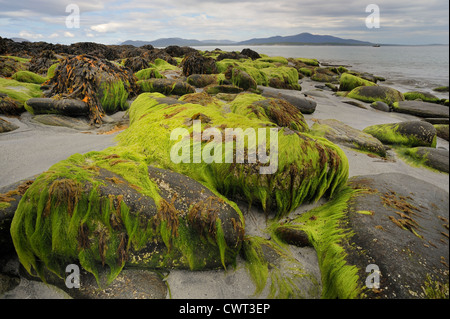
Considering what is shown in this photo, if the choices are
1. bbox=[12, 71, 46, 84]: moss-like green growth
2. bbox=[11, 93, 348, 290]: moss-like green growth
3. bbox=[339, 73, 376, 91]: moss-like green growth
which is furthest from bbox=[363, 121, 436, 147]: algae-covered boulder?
bbox=[12, 71, 46, 84]: moss-like green growth

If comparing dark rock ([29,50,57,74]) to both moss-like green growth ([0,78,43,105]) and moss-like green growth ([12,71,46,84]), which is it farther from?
moss-like green growth ([0,78,43,105])

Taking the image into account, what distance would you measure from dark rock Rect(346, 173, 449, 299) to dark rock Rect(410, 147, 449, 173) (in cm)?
113

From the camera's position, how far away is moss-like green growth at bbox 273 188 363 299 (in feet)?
6.33

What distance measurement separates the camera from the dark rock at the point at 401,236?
178cm

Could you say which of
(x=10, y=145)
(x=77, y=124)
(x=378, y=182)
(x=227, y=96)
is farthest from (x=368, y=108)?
(x=10, y=145)

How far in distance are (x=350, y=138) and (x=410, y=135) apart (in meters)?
1.36

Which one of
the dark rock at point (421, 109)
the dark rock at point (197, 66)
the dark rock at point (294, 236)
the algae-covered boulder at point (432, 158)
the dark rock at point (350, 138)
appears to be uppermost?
the dark rock at point (197, 66)

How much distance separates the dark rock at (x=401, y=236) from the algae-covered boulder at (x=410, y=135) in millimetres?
2261

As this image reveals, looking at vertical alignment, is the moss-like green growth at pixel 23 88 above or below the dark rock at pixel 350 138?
above

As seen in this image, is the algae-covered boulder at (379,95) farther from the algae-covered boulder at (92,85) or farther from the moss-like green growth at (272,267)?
the moss-like green growth at (272,267)

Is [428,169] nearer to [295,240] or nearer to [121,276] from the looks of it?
[295,240]

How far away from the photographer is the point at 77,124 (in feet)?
16.1

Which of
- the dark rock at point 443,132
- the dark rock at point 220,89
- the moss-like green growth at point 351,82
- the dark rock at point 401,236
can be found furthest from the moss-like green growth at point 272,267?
the moss-like green growth at point 351,82

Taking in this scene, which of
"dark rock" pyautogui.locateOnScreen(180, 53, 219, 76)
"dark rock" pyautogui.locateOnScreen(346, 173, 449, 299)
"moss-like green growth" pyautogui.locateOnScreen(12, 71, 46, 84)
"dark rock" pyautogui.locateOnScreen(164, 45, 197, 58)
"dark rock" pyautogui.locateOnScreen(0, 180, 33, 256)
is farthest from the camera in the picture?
"dark rock" pyautogui.locateOnScreen(164, 45, 197, 58)
